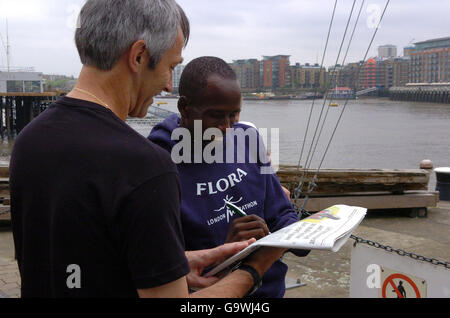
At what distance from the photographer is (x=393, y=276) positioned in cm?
256

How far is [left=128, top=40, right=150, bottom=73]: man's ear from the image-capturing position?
1303 millimetres

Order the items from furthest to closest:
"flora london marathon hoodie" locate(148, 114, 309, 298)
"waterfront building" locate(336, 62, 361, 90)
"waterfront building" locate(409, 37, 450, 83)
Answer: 1. "waterfront building" locate(409, 37, 450, 83)
2. "waterfront building" locate(336, 62, 361, 90)
3. "flora london marathon hoodie" locate(148, 114, 309, 298)

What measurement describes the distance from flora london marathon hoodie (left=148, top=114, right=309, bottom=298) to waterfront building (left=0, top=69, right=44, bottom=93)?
48.4 metres

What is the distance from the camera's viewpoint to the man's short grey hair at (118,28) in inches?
50.9

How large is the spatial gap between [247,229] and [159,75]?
65 cm

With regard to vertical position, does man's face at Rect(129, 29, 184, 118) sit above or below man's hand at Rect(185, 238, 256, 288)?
above

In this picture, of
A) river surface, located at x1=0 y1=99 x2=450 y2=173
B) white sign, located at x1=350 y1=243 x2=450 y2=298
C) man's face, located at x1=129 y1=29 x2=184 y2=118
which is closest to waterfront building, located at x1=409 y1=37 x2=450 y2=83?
river surface, located at x1=0 y1=99 x2=450 y2=173

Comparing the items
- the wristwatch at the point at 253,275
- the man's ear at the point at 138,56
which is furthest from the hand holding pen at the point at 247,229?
the man's ear at the point at 138,56

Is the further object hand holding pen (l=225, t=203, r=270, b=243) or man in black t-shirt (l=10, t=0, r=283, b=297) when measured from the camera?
hand holding pen (l=225, t=203, r=270, b=243)

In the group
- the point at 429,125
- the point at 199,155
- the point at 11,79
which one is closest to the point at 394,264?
the point at 199,155

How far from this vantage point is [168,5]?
1353 mm

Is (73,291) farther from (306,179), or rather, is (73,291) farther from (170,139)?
(306,179)

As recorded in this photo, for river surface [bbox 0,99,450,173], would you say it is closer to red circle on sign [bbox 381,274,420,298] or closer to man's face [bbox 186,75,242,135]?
red circle on sign [bbox 381,274,420,298]

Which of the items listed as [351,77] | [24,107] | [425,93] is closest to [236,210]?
[351,77]
